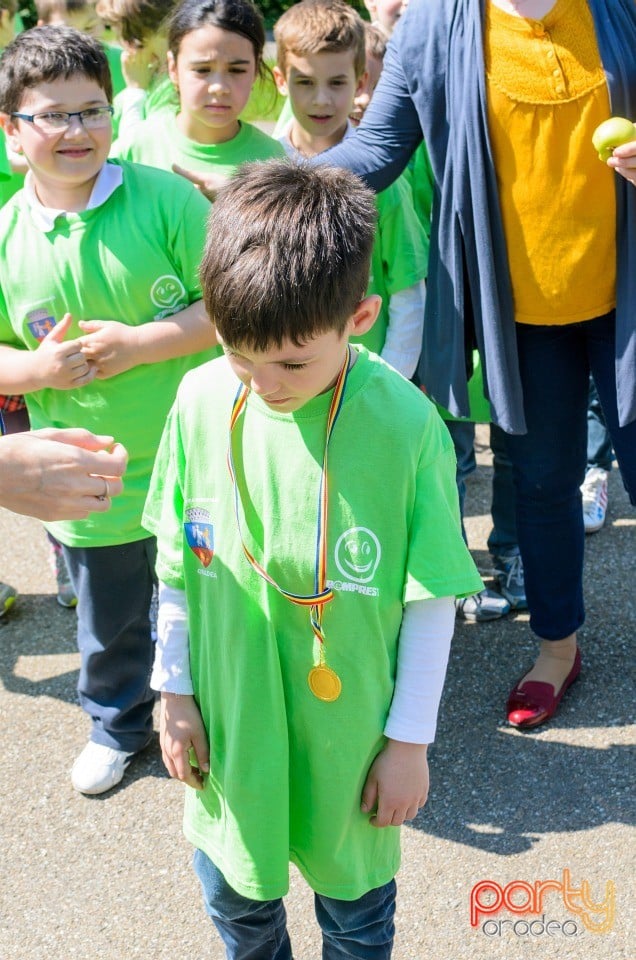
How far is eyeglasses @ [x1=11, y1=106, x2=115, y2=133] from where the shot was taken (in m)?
2.61

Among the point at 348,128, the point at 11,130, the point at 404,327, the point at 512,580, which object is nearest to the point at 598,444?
the point at 512,580

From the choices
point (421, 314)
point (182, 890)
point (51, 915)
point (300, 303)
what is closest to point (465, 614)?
point (421, 314)

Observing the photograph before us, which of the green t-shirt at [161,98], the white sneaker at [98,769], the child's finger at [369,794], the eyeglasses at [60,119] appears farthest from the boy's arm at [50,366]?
the green t-shirt at [161,98]

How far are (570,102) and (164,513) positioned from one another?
1.41 metres

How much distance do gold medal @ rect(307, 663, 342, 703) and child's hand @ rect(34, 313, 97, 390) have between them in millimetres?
1188

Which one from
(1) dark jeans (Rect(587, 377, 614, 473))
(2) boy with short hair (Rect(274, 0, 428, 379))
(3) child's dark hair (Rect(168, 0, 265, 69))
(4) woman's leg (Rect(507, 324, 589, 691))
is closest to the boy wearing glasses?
(3) child's dark hair (Rect(168, 0, 265, 69))

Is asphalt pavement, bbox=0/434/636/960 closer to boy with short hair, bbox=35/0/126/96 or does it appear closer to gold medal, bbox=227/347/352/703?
gold medal, bbox=227/347/352/703

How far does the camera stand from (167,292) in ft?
8.86

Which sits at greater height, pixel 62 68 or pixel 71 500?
pixel 62 68

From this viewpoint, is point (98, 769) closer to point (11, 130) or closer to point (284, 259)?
point (11, 130)

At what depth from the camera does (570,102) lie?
8.04ft

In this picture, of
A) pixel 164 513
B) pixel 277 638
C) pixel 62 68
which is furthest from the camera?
pixel 62 68

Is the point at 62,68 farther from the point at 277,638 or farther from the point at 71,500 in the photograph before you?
the point at 277,638

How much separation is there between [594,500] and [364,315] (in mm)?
2989
